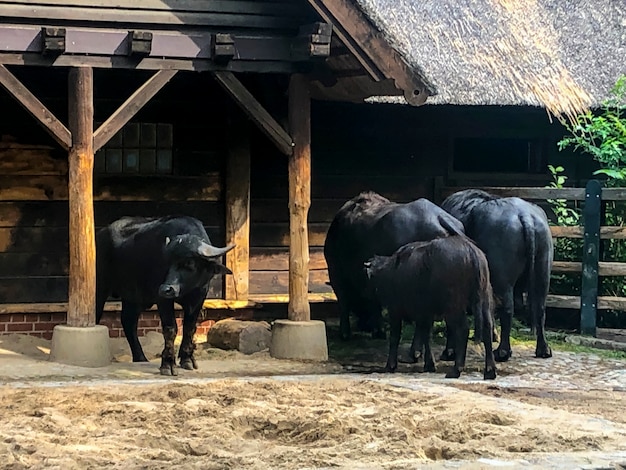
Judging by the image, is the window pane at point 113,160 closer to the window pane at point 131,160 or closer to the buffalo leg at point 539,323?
the window pane at point 131,160

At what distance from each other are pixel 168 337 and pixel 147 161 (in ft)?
10.4

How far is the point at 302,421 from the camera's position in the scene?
7270mm

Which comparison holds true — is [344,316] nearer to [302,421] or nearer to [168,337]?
[168,337]

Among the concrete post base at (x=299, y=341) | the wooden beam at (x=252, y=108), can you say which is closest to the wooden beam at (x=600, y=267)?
the concrete post base at (x=299, y=341)

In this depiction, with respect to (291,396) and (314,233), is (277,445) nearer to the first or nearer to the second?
(291,396)

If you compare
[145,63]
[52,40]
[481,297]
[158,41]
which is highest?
[158,41]

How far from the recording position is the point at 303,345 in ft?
36.7

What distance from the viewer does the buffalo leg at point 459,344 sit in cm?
1002

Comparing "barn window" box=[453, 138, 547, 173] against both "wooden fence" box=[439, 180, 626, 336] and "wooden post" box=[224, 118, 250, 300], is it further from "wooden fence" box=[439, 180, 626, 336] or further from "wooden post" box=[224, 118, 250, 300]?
"wooden post" box=[224, 118, 250, 300]

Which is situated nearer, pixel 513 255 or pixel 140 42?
pixel 140 42

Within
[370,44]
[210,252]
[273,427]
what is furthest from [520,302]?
[273,427]

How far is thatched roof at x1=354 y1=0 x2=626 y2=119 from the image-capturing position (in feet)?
44.9

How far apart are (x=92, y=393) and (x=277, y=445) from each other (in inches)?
85.0

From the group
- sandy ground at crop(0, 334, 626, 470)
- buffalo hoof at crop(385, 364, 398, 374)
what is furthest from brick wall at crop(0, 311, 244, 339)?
buffalo hoof at crop(385, 364, 398, 374)
